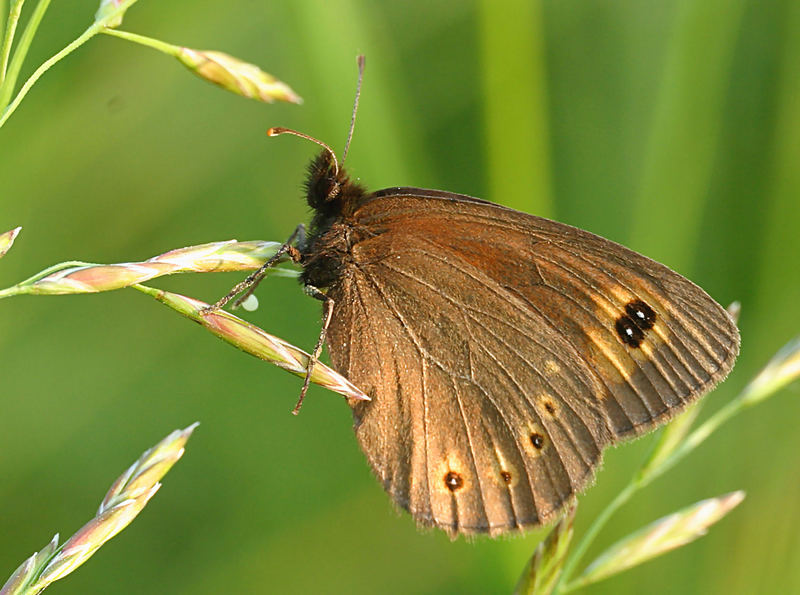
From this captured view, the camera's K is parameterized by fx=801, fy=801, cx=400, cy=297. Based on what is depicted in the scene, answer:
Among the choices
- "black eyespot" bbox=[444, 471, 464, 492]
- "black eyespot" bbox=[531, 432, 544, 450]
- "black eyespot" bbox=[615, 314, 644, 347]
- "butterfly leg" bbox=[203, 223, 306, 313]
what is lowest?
"black eyespot" bbox=[444, 471, 464, 492]

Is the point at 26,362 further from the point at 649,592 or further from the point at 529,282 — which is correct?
the point at 649,592

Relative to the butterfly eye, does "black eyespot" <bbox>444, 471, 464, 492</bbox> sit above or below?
below

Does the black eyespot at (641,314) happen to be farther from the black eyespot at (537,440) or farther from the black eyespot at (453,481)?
the black eyespot at (453,481)

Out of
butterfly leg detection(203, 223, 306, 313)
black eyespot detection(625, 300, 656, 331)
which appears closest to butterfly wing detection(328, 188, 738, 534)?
black eyespot detection(625, 300, 656, 331)

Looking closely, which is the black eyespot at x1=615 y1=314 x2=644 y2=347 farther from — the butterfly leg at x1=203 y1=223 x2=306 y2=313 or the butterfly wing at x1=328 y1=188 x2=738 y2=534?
the butterfly leg at x1=203 y1=223 x2=306 y2=313

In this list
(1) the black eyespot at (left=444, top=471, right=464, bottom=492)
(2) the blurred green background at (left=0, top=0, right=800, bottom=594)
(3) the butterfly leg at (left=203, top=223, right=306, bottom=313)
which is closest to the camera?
(3) the butterfly leg at (left=203, top=223, right=306, bottom=313)

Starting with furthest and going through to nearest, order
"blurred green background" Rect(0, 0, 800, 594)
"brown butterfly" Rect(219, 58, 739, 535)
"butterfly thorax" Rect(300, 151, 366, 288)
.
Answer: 1. "blurred green background" Rect(0, 0, 800, 594)
2. "butterfly thorax" Rect(300, 151, 366, 288)
3. "brown butterfly" Rect(219, 58, 739, 535)
